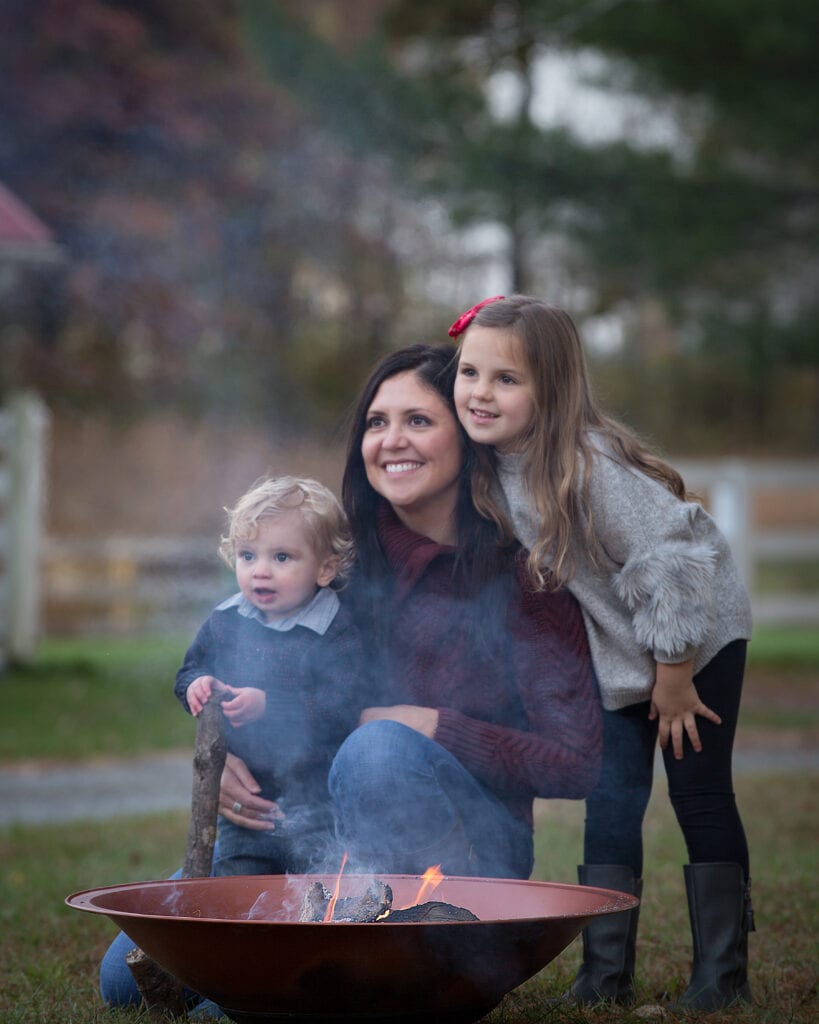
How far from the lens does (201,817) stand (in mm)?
2709

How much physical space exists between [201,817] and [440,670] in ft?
1.77

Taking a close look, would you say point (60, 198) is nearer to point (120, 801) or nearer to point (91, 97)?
point (91, 97)

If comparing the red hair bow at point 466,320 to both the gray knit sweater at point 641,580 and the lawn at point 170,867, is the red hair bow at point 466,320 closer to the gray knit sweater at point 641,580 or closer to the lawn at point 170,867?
the gray knit sweater at point 641,580

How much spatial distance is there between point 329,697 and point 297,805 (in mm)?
242

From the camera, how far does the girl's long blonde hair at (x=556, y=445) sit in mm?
2783

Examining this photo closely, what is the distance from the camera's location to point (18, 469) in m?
9.31

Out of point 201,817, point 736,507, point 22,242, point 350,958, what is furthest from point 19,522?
point 350,958

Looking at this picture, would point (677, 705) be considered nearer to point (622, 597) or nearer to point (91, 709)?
point (622, 597)

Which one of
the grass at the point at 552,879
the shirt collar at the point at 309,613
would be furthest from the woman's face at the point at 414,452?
the grass at the point at 552,879

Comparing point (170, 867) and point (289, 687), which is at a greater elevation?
point (289, 687)

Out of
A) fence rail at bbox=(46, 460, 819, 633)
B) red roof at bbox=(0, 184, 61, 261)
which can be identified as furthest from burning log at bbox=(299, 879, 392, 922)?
fence rail at bbox=(46, 460, 819, 633)

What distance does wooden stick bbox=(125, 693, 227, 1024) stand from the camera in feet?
8.79

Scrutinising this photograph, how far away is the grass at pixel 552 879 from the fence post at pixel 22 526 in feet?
14.4

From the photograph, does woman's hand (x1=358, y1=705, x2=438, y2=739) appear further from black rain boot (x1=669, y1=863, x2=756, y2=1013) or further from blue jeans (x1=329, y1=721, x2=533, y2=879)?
black rain boot (x1=669, y1=863, x2=756, y2=1013)
